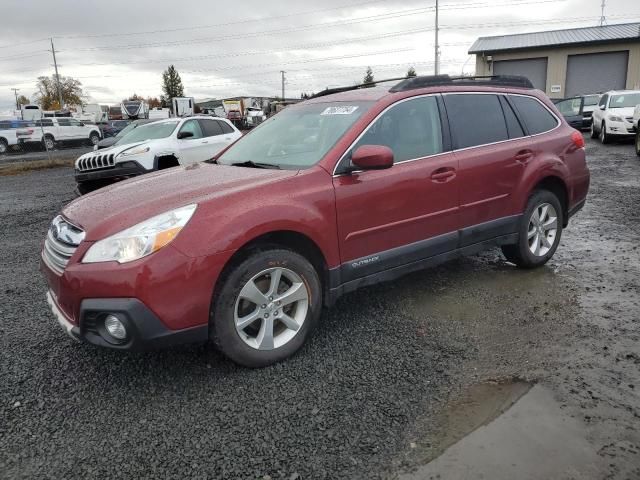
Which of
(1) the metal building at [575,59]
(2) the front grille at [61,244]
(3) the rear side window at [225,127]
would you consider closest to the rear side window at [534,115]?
(2) the front grille at [61,244]

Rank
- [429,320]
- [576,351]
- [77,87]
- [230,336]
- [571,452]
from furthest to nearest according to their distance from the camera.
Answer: [77,87], [429,320], [576,351], [230,336], [571,452]

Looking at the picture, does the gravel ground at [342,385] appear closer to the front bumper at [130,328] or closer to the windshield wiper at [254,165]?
the front bumper at [130,328]

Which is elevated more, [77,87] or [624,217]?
[77,87]

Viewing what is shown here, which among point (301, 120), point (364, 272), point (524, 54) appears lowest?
point (364, 272)

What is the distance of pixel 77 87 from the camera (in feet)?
305

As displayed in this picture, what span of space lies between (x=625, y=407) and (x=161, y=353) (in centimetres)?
278

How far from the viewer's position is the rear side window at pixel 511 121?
459 cm

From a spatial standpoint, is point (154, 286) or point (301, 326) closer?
point (154, 286)

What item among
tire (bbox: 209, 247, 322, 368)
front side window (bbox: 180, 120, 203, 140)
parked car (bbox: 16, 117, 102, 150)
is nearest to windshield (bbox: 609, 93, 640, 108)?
front side window (bbox: 180, 120, 203, 140)

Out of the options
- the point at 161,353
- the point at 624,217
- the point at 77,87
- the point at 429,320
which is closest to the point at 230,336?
the point at 161,353

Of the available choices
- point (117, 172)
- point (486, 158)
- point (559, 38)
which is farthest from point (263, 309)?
point (559, 38)

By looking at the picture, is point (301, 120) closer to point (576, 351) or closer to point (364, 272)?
point (364, 272)

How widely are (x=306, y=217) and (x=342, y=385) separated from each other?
1.04m

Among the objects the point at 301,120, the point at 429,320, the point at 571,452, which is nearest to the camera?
the point at 571,452
